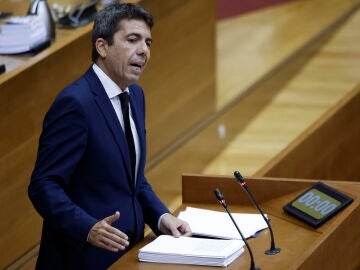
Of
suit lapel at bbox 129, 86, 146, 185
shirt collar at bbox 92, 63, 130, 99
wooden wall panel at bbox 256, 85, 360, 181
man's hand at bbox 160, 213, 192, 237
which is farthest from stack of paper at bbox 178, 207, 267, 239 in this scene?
wooden wall panel at bbox 256, 85, 360, 181

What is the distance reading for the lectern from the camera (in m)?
1.36

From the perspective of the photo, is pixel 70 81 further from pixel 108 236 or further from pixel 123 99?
pixel 108 236

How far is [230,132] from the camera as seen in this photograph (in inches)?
113

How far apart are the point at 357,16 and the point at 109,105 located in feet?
9.75

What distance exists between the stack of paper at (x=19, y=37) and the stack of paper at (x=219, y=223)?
62cm

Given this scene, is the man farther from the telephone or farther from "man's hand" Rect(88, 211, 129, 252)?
the telephone

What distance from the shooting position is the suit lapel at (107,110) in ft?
4.46

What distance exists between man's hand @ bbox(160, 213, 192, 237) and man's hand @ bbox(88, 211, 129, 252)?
16 cm

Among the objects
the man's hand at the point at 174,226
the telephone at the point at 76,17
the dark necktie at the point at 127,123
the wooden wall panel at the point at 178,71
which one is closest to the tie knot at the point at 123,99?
the dark necktie at the point at 127,123

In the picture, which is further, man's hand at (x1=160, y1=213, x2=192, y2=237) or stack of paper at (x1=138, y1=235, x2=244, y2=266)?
man's hand at (x1=160, y1=213, x2=192, y2=237)

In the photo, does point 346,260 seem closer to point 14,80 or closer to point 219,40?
point 14,80

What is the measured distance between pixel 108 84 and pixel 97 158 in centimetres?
10

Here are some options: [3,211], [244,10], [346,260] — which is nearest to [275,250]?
[346,260]

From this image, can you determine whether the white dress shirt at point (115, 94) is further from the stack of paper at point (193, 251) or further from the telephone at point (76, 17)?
the telephone at point (76, 17)
